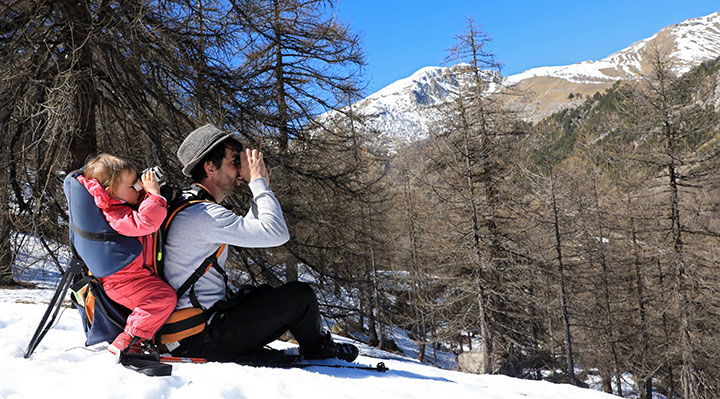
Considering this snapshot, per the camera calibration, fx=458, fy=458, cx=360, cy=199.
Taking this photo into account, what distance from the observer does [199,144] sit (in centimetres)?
275

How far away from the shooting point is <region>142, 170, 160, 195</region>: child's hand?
251 centimetres

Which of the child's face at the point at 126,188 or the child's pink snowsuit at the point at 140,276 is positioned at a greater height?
the child's face at the point at 126,188

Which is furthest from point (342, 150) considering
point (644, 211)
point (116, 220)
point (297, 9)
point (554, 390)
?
point (644, 211)

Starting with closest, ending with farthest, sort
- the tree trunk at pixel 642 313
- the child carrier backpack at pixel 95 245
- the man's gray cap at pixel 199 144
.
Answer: the child carrier backpack at pixel 95 245
the man's gray cap at pixel 199 144
the tree trunk at pixel 642 313

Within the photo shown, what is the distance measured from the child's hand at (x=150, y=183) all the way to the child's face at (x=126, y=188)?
14 centimetres

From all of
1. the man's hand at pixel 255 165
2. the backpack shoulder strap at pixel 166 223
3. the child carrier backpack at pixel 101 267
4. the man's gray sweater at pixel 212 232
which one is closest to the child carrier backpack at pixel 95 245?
the child carrier backpack at pixel 101 267

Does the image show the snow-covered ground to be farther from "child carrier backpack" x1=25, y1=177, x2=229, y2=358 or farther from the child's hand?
the child's hand

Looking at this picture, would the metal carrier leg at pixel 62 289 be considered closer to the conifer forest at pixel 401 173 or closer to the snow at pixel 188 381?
the snow at pixel 188 381

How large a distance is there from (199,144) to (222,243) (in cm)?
63

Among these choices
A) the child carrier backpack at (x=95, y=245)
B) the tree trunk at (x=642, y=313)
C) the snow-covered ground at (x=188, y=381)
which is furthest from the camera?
the tree trunk at (x=642, y=313)

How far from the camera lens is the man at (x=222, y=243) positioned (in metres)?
2.48

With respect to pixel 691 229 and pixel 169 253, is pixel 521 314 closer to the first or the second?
pixel 691 229

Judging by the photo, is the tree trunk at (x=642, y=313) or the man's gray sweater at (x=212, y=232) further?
the tree trunk at (x=642, y=313)

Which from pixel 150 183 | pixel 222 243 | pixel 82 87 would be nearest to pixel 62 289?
pixel 150 183
